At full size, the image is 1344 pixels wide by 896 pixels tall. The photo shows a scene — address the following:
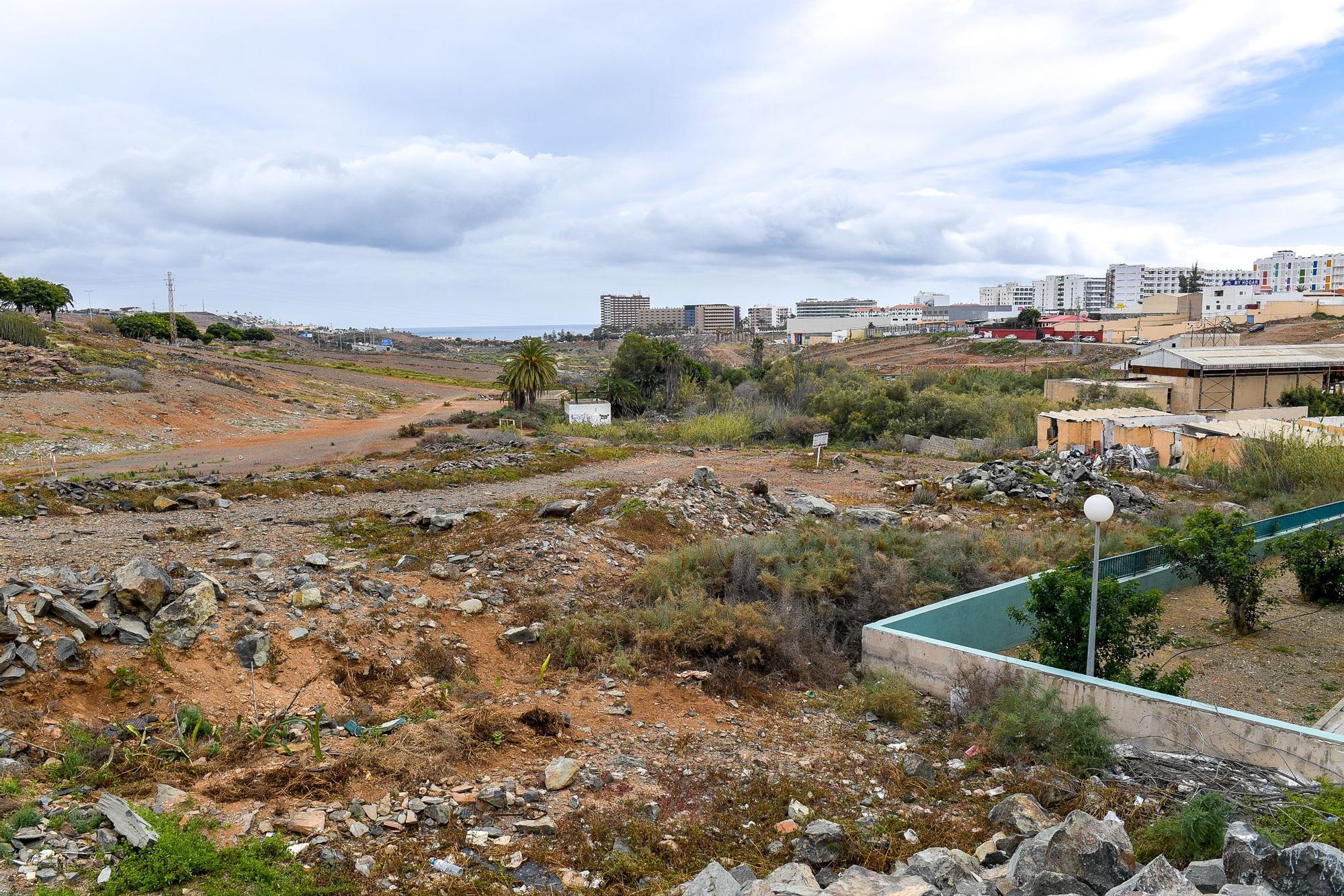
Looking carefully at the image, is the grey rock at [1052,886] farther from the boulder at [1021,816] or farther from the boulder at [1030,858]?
the boulder at [1021,816]

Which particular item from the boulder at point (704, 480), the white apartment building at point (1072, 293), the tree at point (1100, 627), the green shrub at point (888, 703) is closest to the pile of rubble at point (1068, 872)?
the green shrub at point (888, 703)

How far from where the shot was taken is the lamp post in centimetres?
693

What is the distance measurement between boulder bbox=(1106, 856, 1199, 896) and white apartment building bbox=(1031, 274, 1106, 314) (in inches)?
6132

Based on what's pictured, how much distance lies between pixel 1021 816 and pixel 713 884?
2383mm

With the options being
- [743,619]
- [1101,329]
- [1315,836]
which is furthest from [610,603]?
[1101,329]

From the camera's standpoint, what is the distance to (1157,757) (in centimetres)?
637

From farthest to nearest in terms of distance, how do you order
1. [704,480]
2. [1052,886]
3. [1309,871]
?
1. [704,480]
2. [1052,886]
3. [1309,871]

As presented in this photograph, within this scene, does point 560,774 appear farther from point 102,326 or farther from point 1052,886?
point 102,326

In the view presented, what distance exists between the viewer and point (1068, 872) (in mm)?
4383

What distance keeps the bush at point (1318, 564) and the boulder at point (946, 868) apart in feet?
32.3

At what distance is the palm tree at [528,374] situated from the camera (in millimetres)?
33875

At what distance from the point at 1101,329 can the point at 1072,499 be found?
6163 centimetres

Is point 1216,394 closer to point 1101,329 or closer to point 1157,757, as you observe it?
point 1157,757

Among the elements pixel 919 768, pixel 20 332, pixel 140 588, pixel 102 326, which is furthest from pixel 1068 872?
pixel 102 326
